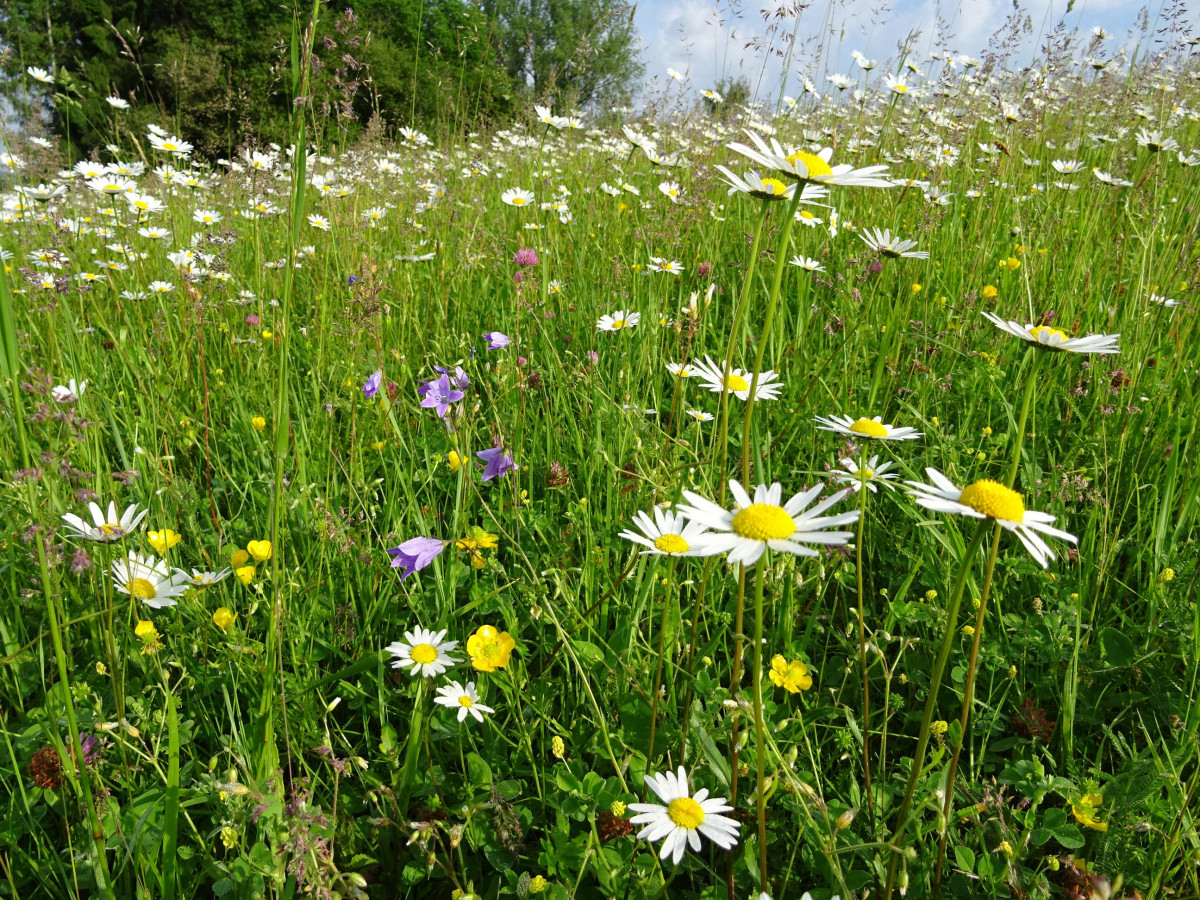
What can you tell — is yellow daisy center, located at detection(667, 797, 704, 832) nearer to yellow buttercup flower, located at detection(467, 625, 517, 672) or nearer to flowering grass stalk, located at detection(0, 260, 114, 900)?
yellow buttercup flower, located at detection(467, 625, 517, 672)

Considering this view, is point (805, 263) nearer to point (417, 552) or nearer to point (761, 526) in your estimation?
point (417, 552)

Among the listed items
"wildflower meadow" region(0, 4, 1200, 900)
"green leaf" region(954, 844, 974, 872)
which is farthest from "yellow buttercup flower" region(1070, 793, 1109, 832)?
"green leaf" region(954, 844, 974, 872)

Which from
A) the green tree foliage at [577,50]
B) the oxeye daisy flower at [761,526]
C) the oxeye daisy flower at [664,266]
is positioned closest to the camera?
the oxeye daisy flower at [761,526]

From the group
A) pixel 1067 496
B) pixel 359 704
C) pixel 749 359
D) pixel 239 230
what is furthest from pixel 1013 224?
pixel 239 230

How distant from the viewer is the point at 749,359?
93.5 inches

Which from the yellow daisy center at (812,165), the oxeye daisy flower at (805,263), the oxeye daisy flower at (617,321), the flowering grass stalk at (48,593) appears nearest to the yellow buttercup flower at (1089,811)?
the yellow daisy center at (812,165)

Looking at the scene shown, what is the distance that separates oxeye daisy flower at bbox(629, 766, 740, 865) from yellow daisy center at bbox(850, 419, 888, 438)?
0.61 metres

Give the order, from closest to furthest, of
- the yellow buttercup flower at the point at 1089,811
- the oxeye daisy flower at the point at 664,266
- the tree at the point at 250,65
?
1. the yellow buttercup flower at the point at 1089,811
2. the tree at the point at 250,65
3. the oxeye daisy flower at the point at 664,266

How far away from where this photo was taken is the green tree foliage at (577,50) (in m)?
3.27

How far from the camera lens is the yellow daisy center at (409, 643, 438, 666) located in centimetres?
110

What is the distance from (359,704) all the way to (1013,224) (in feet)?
11.2

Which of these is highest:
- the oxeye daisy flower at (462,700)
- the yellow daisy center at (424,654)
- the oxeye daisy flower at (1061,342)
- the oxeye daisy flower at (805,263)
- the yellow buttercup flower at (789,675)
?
the oxeye daisy flower at (1061,342)

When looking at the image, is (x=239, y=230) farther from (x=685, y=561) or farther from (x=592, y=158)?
(x=685, y=561)

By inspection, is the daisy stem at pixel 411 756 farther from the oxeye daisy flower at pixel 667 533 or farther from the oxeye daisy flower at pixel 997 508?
the oxeye daisy flower at pixel 997 508
